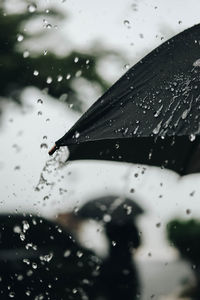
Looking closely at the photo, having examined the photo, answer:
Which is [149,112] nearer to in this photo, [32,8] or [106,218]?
[32,8]

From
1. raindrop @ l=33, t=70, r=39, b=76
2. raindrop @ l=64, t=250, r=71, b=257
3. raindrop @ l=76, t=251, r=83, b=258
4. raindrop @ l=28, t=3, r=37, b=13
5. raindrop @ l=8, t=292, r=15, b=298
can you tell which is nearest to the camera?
raindrop @ l=8, t=292, r=15, b=298

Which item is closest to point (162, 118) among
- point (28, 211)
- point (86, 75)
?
point (28, 211)

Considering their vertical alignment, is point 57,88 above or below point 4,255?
above

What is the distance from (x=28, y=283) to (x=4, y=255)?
1.49 ft

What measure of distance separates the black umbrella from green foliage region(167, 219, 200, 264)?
617 cm

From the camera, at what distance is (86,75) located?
6938 mm

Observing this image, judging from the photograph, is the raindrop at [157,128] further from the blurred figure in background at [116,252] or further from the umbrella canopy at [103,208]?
the umbrella canopy at [103,208]

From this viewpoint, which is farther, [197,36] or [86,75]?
[86,75]

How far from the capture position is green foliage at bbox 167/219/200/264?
856 cm

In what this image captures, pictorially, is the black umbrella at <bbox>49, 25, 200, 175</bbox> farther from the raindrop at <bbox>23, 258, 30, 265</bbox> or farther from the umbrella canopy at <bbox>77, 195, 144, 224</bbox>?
the umbrella canopy at <bbox>77, 195, 144, 224</bbox>

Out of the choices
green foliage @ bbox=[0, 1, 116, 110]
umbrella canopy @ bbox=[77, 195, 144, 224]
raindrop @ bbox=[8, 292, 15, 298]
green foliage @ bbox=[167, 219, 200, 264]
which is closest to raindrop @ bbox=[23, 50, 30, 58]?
green foliage @ bbox=[0, 1, 116, 110]

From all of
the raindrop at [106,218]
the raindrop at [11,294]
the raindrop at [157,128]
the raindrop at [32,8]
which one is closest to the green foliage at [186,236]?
the raindrop at [106,218]

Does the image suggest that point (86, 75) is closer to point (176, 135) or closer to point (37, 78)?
point (37, 78)

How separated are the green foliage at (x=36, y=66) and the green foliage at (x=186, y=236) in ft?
9.70
